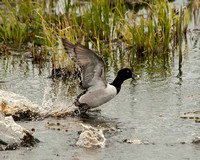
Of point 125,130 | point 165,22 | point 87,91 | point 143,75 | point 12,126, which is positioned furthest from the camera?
point 165,22

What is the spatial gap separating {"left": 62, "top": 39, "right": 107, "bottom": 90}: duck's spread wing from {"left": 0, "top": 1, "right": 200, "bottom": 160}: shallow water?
56 cm

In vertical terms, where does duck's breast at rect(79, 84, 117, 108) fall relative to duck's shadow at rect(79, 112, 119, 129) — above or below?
above

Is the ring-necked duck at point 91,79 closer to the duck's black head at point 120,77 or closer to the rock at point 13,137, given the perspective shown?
the duck's black head at point 120,77

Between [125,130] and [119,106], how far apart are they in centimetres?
138

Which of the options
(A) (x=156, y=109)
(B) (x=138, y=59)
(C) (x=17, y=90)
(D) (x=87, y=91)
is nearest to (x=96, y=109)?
(D) (x=87, y=91)

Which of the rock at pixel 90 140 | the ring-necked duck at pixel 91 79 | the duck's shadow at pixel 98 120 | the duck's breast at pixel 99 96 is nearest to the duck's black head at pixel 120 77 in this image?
the ring-necked duck at pixel 91 79

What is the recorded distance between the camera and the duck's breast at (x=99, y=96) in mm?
7797

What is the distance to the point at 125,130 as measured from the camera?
22.4ft

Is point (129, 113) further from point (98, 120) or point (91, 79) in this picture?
point (91, 79)

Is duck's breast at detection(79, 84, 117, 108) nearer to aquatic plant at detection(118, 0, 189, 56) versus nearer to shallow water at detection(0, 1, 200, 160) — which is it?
shallow water at detection(0, 1, 200, 160)

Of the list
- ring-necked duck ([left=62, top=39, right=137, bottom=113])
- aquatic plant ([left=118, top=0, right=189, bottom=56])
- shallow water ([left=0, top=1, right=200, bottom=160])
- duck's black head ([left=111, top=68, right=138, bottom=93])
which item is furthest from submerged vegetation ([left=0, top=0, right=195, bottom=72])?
ring-necked duck ([left=62, top=39, right=137, bottom=113])

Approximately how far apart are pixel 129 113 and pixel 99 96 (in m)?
0.59

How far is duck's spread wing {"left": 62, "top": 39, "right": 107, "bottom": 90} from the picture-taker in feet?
24.6

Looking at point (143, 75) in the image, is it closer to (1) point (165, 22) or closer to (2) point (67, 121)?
(1) point (165, 22)
